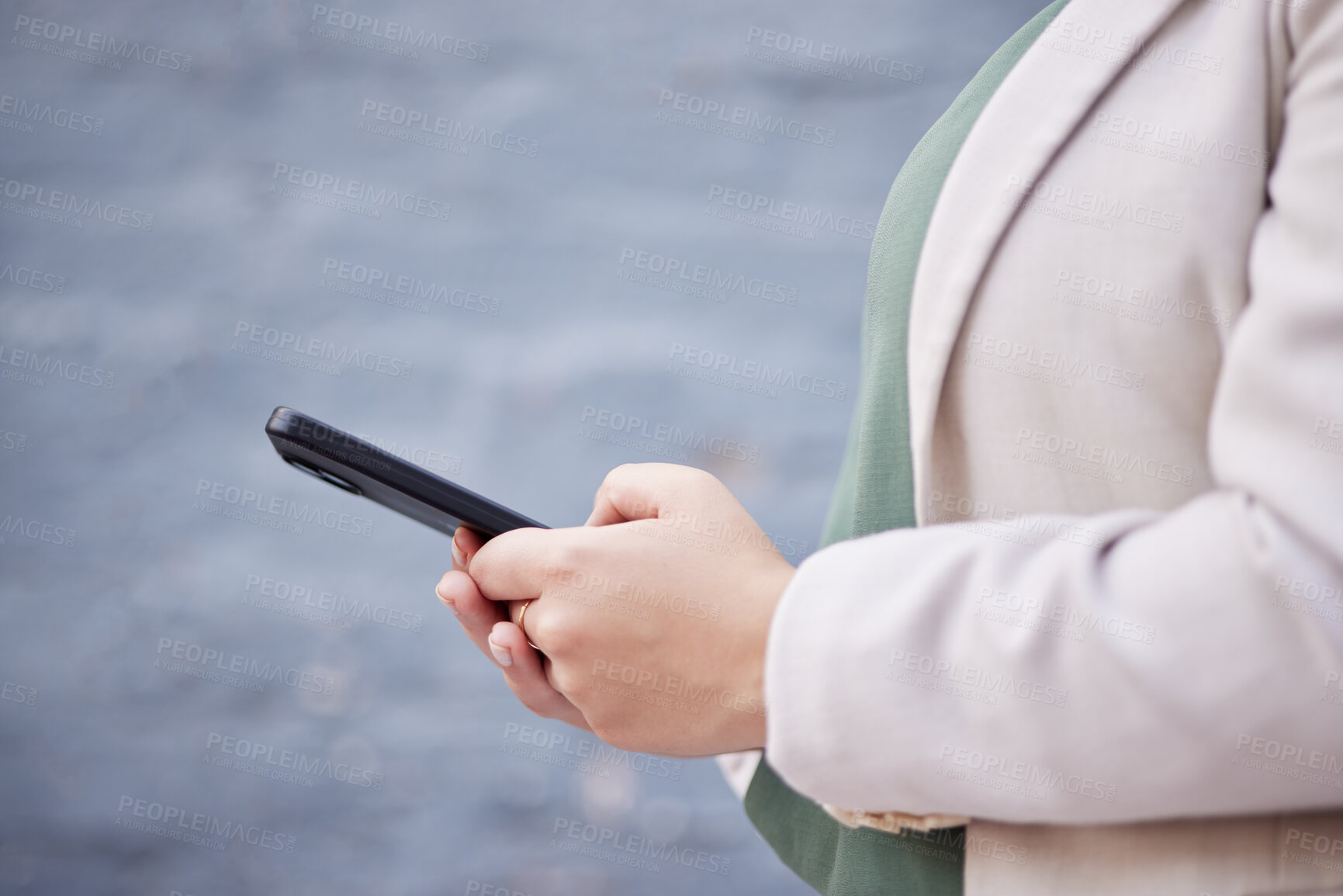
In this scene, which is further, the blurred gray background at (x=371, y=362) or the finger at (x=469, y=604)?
the blurred gray background at (x=371, y=362)

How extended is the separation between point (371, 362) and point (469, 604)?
94cm

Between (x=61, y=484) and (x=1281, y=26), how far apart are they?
154cm

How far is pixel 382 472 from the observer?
49 centimetres

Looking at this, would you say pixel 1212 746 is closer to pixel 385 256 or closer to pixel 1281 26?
pixel 1281 26

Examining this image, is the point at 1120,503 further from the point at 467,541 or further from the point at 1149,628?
the point at 467,541

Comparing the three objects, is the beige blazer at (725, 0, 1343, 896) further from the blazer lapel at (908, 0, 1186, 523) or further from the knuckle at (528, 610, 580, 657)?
the knuckle at (528, 610, 580, 657)

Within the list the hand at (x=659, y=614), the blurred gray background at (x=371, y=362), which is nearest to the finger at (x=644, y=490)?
the hand at (x=659, y=614)

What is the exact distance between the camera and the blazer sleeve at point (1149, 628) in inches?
11.5

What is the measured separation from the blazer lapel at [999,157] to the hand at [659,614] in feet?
0.34

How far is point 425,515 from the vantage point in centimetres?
56

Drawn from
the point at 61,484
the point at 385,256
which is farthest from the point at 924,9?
the point at 61,484

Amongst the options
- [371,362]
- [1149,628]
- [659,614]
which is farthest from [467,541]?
[371,362]

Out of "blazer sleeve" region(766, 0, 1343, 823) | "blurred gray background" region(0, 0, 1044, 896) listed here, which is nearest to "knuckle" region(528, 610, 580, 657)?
"blazer sleeve" region(766, 0, 1343, 823)

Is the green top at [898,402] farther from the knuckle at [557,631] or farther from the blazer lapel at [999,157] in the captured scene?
the knuckle at [557,631]
